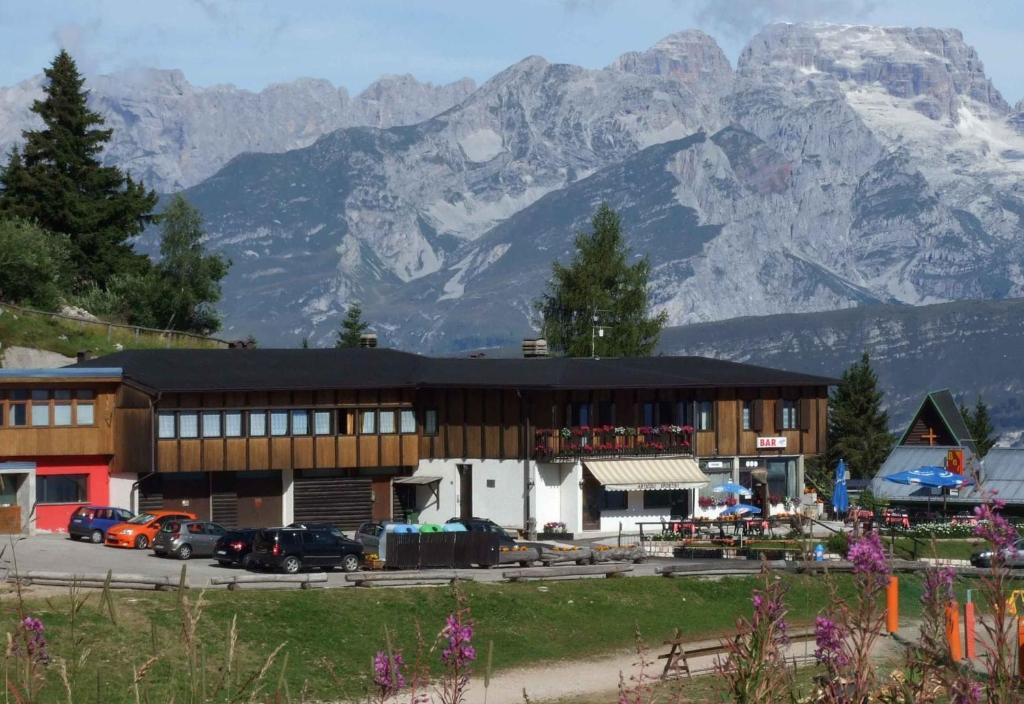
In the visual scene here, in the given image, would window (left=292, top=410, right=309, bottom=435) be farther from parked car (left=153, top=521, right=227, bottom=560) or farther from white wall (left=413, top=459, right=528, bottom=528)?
parked car (left=153, top=521, right=227, bottom=560)

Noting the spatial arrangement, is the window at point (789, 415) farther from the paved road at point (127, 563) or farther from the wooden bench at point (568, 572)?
the wooden bench at point (568, 572)

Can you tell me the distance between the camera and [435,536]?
5300 centimetres

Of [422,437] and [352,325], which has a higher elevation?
[352,325]

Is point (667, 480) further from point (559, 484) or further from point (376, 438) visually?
point (376, 438)

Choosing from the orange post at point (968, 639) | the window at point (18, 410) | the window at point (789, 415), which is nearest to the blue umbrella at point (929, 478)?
the window at point (789, 415)

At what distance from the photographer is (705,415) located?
3014 inches

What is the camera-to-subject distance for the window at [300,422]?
231 ft

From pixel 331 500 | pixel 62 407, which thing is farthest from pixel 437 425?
pixel 62 407

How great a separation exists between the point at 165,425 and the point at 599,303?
158 ft

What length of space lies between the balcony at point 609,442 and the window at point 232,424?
1245 cm

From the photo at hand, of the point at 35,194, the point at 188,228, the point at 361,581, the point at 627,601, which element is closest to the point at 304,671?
the point at 361,581

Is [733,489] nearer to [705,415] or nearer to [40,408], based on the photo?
[705,415]

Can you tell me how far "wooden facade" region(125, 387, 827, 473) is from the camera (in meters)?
68.4

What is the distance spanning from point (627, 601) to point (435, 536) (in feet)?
25.9
